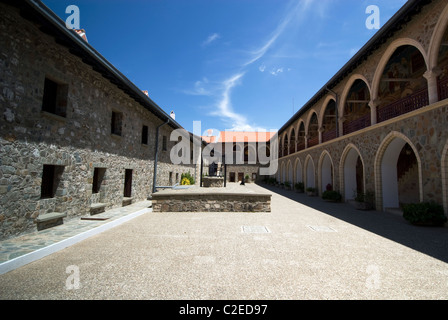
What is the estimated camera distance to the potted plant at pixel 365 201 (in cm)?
988

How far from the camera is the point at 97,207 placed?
24.1 ft

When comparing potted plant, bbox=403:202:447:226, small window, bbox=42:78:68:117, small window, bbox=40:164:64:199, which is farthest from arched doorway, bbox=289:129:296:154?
small window, bbox=40:164:64:199

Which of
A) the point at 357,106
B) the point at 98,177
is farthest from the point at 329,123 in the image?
the point at 98,177

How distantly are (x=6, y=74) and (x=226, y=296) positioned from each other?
20.1 ft

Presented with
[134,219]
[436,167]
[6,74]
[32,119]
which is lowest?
[134,219]

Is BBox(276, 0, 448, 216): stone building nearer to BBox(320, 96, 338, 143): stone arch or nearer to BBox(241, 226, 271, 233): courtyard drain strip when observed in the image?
BBox(320, 96, 338, 143): stone arch

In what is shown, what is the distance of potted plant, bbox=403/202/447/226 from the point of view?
6.46 meters

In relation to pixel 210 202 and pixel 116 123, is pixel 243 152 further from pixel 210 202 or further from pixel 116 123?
pixel 116 123

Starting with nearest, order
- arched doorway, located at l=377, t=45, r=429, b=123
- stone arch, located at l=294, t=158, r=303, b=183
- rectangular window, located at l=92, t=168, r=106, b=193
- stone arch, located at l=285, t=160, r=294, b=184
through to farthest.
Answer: rectangular window, located at l=92, t=168, r=106, b=193
arched doorway, located at l=377, t=45, r=429, b=123
stone arch, located at l=294, t=158, r=303, b=183
stone arch, located at l=285, t=160, r=294, b=184

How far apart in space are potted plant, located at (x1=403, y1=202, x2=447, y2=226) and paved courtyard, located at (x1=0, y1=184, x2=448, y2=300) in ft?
1.70

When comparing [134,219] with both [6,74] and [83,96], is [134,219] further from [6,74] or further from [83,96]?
[6,74]

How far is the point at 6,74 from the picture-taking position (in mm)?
4469
